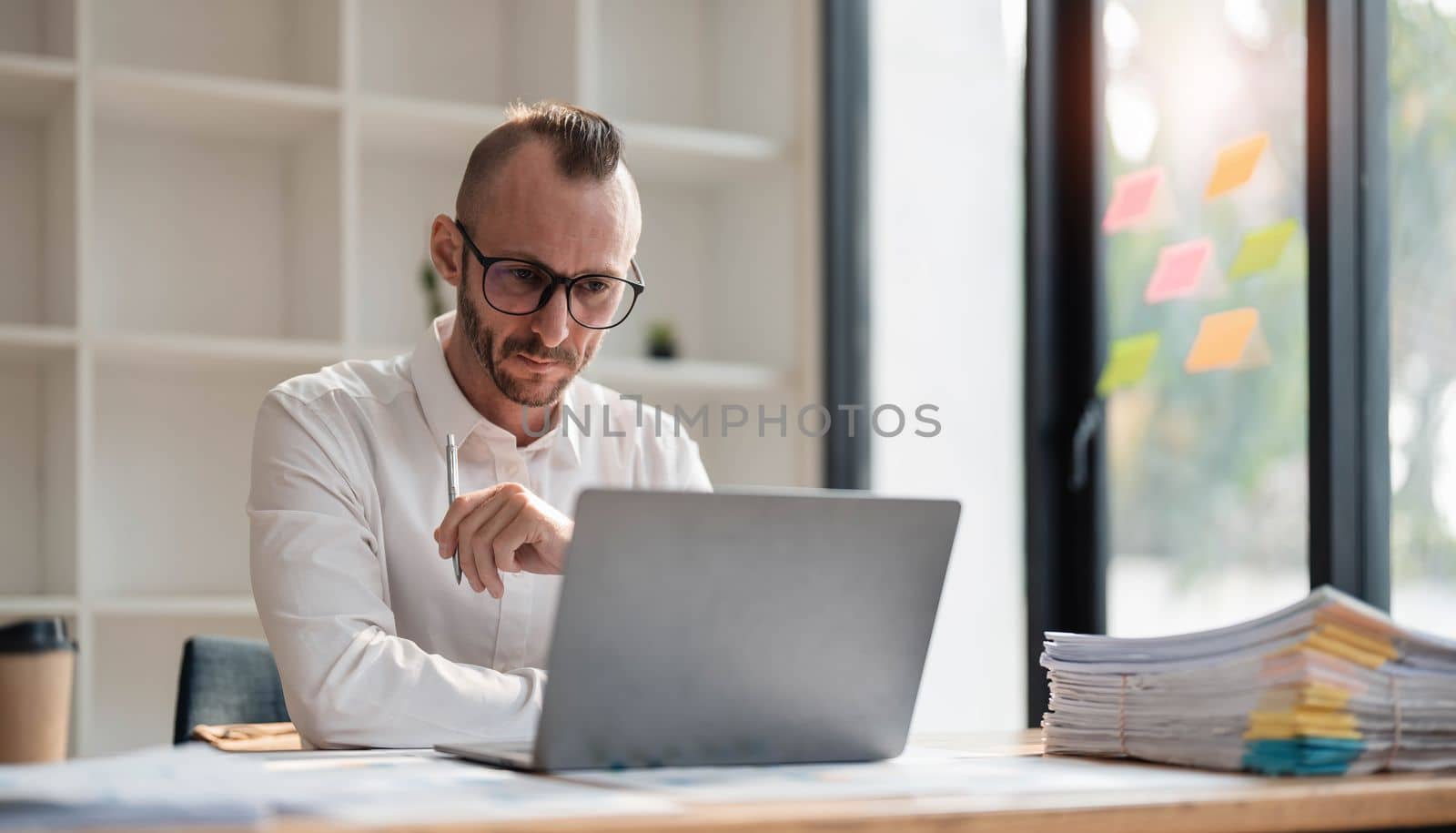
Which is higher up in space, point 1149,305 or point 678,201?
point 678,201

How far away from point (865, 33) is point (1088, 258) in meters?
0.79

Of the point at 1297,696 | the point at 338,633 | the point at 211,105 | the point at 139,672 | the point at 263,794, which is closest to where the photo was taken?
the point at 263,794

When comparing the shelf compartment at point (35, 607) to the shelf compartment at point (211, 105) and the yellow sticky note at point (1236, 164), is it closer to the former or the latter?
the shelf compartment at point (211, 105)

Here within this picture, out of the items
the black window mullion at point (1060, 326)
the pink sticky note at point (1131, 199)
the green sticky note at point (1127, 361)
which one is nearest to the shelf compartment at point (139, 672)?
the black window mullion at point (1060, 326)

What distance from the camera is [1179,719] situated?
1.16 m

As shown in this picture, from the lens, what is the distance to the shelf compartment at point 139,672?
2.85 metres

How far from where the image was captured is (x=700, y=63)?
3.47 m

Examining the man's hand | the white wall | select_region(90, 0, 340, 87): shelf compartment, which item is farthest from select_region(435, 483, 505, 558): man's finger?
select_region(90, 0, 340, 87): shelf compartment

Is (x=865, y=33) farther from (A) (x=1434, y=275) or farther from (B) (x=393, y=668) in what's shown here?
(B) (x=393, y=668)

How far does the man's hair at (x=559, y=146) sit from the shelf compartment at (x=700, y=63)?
1.33 metres

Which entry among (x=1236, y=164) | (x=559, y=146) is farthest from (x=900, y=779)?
(x=1236, y=164)

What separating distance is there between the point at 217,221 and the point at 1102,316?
1.67 m

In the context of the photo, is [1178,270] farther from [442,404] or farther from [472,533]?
[472,533]

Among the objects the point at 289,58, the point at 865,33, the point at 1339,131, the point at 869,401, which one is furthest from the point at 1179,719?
the point at 289,58
